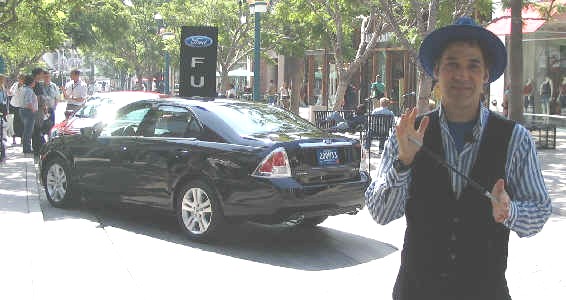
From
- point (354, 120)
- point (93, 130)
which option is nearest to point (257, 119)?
point (93, 130)

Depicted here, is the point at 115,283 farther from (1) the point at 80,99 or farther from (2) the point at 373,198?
(1) the point at 80,99

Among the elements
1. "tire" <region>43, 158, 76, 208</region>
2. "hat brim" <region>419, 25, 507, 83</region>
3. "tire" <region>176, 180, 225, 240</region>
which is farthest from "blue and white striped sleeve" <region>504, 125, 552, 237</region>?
"tire" <region>43, 158, 76, 208</region>

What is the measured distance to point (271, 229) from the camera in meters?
8.16

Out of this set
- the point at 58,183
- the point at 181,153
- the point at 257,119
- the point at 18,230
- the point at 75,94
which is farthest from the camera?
the point at 75,94

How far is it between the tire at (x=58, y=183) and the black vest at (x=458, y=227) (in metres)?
7.20

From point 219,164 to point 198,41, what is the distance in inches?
289

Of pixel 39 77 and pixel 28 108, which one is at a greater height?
pixel 39 77

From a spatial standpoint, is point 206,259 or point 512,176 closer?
point 512,176

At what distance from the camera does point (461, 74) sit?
2436mm

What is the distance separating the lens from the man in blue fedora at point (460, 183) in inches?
92.9

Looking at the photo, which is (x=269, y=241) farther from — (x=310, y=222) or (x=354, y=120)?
(x=354, y=120)

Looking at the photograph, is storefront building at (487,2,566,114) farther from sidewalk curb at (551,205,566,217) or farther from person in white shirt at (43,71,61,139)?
sidewalk curb at (551,205,566,217)

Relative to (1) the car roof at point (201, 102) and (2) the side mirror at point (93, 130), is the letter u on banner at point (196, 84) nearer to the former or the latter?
(2) the side mirror at point (93, 130)

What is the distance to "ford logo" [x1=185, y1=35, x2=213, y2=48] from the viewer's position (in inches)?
549
